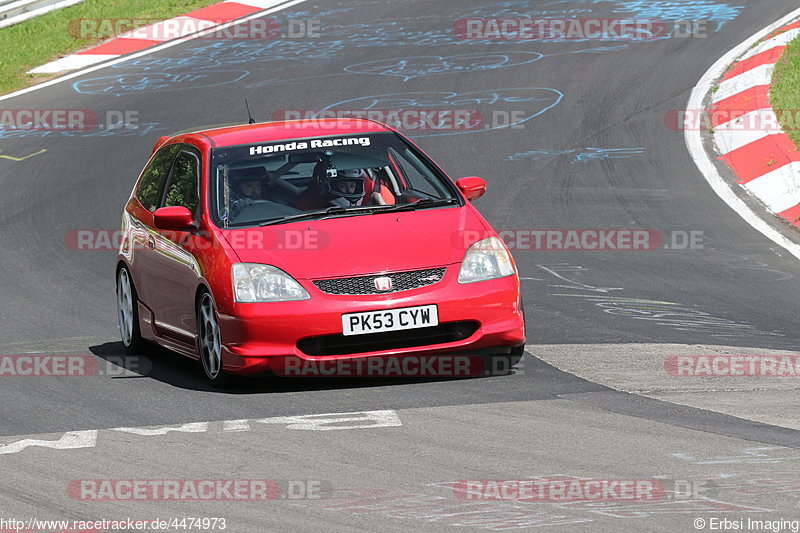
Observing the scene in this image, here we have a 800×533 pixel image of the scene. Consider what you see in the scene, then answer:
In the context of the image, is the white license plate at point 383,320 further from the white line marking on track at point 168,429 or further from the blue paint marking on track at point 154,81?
the blue paint marking on track at point 154,81

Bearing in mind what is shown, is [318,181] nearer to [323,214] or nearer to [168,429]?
[323,214]

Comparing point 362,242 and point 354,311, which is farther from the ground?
point 362,242

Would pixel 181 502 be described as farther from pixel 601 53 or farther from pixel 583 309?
pixel 601 53

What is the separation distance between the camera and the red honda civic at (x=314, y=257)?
759cm

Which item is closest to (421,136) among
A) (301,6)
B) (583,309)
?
(583,309)

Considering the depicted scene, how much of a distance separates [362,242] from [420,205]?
723mm

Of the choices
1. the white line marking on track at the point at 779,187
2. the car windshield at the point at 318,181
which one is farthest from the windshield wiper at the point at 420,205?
the white line marking on track at the point at 779,187

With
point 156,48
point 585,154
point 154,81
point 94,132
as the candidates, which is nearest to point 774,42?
point 585,154

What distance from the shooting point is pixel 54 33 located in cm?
2317

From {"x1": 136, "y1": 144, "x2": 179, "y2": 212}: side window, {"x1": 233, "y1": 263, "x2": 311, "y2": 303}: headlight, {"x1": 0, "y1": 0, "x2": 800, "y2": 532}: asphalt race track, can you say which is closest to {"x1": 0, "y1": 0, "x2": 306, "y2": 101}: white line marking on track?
{"x1": 0, "y1": 0, "x2": 800, "y2": 532}: asphalt race track

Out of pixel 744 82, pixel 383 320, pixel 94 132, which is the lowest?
pixel 94 132

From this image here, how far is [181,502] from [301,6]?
19.6 m

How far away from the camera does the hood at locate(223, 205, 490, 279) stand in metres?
7.63

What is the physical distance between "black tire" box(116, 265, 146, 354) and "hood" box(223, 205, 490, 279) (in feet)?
5.07
